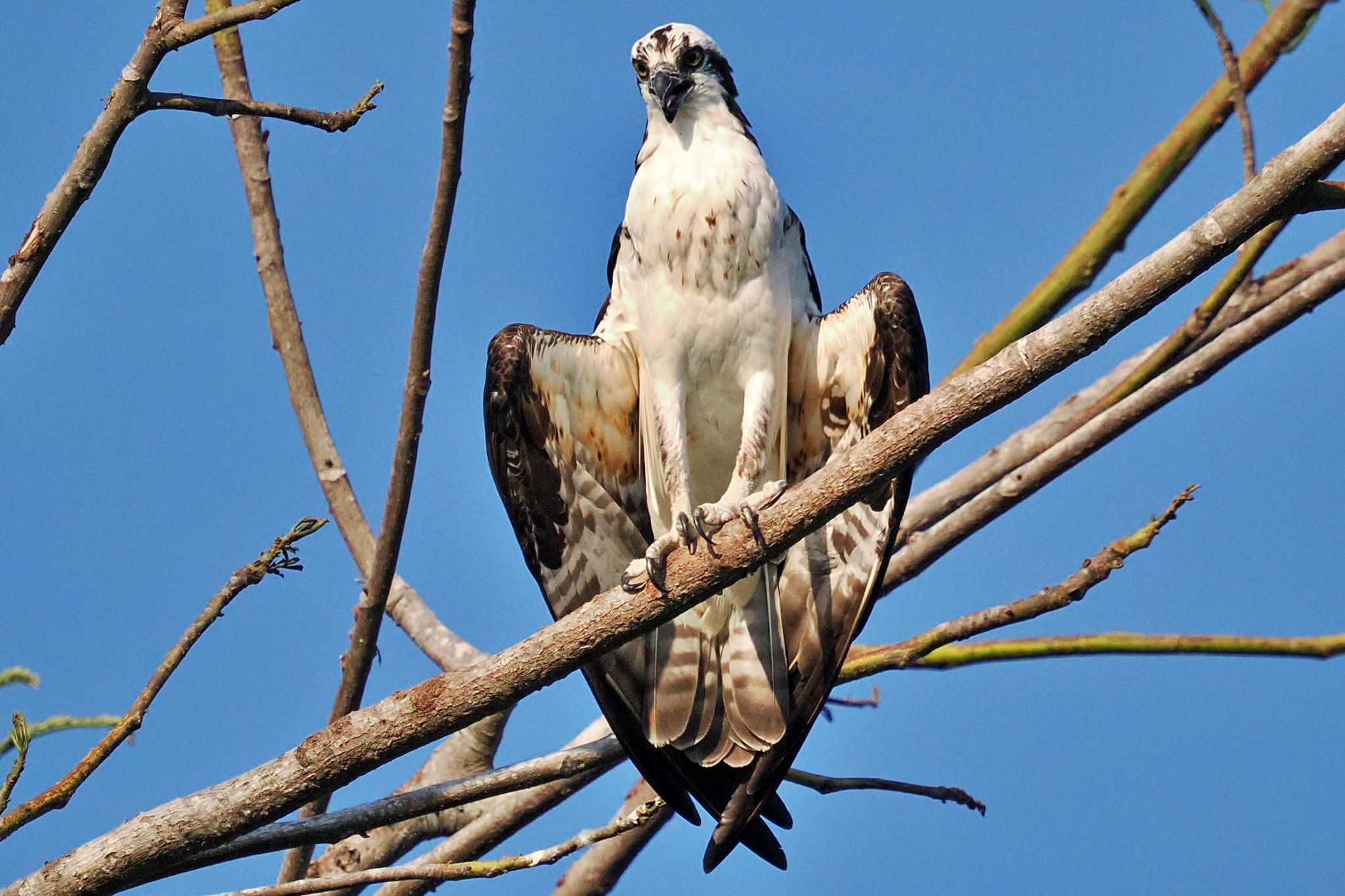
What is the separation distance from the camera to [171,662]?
14.1 ft

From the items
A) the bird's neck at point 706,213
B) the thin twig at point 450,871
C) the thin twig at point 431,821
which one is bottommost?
the thin twig at point 450,871

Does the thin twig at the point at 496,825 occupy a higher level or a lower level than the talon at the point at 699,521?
lower

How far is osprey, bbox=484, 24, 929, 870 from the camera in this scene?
22.1 ft

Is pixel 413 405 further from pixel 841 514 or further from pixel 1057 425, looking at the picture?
pixel 1057 425

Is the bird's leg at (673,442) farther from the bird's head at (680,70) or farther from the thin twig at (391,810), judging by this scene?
the thin twig at (391,810)

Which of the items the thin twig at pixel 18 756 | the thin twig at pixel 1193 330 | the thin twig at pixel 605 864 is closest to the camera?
the thin twig at pixel 18 756

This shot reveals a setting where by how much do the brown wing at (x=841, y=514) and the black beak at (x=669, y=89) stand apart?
1234 mm

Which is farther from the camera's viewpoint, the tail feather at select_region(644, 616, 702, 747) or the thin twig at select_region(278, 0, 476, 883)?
the tail feather at select_region(644, 616, 702, 747)

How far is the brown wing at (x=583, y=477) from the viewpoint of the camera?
6.80 m

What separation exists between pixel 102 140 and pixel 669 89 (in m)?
3.43

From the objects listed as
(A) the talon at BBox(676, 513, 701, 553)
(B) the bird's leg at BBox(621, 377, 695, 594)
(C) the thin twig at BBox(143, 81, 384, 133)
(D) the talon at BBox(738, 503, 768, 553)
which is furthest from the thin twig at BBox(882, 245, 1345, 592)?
(C) the thin twig at BBox(143, 81, 384, 133)

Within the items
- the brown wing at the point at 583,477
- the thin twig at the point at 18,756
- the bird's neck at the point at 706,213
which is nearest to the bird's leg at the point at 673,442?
the brown wing at the point at 583,477

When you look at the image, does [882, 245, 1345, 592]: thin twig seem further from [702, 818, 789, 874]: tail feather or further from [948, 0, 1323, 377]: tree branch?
[702, 818, 789, 874]: tail feather

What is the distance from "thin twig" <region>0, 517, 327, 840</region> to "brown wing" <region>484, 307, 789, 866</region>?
2652 mm
